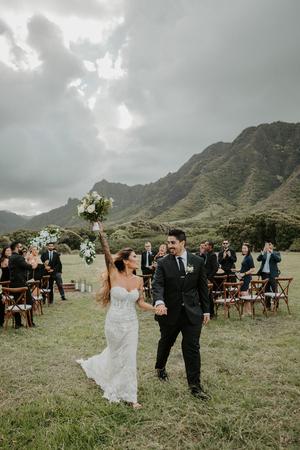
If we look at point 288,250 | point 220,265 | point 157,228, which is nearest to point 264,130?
point 157,228

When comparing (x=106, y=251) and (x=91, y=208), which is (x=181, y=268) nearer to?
(x=106, y=251)

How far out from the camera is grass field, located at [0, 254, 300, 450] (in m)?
4.44

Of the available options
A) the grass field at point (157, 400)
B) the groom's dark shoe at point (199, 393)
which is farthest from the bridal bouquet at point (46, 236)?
the groom's dark shoe at point (199, 393)

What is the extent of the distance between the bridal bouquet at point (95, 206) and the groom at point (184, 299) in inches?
40.0

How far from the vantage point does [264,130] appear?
185875mm

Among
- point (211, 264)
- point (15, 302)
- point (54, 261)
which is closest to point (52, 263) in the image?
point (54, 261)

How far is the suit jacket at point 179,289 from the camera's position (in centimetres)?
562

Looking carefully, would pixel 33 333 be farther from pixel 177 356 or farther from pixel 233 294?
pixel 233 294

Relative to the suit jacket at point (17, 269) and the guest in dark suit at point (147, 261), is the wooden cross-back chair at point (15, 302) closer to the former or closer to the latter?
the suit jacket at point (17, 269)

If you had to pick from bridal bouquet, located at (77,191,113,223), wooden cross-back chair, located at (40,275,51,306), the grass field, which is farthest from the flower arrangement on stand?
wooden cross-back chair, located at (40,275,51,306)

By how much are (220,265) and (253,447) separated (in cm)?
862

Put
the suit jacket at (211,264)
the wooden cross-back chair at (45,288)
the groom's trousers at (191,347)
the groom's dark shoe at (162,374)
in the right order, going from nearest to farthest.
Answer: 1. the groom's trousers at (191,347)
2. the groom's dark shoe at (162,374)
3. the suit jacket at (211,264)
4. the wooden cross-back chair at (45,288)

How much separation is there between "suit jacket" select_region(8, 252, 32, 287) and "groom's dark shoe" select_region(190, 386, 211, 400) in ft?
21.1

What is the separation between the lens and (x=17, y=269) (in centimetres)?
1065
